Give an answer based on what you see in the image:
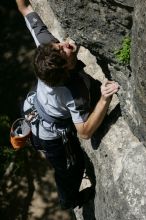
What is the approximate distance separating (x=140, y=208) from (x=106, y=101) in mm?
913

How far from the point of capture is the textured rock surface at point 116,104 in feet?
11.8

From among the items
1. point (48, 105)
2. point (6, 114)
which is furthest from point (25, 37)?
point (48, 105)

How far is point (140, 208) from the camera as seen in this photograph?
13.5ft

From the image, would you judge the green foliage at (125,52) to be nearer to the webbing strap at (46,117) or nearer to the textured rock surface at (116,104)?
the textured rock surface at (116,104)

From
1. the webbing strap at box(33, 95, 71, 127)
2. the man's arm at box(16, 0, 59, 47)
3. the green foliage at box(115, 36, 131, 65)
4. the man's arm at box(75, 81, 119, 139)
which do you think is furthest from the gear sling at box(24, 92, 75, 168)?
the green foliage at box(115, 36, 131, 65)

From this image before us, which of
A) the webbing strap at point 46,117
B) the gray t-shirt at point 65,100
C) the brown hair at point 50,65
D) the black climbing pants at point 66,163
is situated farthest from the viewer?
the black climbing pants at point 66,163

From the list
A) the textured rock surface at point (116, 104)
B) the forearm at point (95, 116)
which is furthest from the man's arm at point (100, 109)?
the textured rock surface at point (116, 104)

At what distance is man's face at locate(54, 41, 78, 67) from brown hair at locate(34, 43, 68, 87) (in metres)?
0.05

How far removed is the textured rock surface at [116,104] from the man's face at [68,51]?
10.4 inches

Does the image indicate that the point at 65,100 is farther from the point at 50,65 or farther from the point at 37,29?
the point at 37,29

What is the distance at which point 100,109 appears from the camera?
4152 mm

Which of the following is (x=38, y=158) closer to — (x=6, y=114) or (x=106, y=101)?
(x=6, y=114)

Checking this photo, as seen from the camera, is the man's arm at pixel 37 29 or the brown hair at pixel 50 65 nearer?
the brown hair at pixel 50 65

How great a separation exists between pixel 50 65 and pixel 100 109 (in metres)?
0.65
